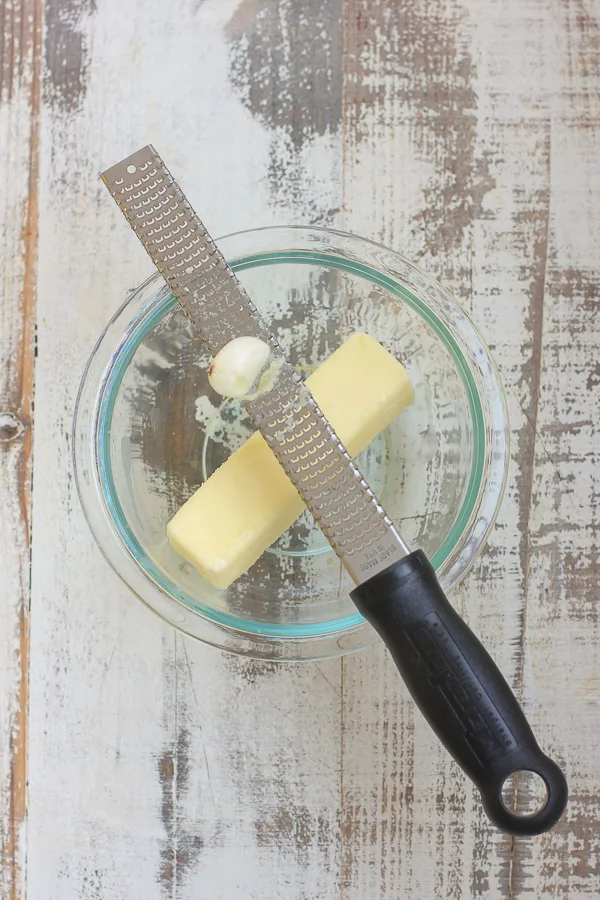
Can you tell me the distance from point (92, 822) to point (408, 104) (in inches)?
39.3

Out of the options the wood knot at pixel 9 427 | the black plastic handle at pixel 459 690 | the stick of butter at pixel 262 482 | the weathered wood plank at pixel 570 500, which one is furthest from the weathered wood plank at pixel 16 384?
the weathered wood plank at pixel 570 500

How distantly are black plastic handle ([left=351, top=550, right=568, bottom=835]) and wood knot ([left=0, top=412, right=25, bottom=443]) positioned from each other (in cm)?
53

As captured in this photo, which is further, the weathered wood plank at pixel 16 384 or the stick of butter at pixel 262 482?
the weathered wood plank at pixel 16 384

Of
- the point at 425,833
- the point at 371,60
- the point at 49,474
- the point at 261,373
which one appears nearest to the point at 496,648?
the point at 425,833

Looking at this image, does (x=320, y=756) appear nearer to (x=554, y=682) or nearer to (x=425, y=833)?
(x=425, y=833)

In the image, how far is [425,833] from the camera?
93 centimetres

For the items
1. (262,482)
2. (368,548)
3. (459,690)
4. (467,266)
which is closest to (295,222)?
(467,266)

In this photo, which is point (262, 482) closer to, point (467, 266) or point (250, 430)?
point (250, 430)

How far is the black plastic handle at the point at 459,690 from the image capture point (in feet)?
2.04

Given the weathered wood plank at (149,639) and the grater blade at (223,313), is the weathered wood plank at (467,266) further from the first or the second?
the grater blade at (223,313)

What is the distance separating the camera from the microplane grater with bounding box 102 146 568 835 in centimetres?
63

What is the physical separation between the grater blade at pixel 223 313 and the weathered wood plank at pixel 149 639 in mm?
213

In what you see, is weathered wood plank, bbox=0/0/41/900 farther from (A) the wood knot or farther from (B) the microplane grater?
(B) the microplane grater

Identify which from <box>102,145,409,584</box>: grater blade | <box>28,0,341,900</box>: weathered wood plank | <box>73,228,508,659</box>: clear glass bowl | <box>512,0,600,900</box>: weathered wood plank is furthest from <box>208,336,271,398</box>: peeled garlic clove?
<box>512,0,600,900</box>: weathered wood plank
